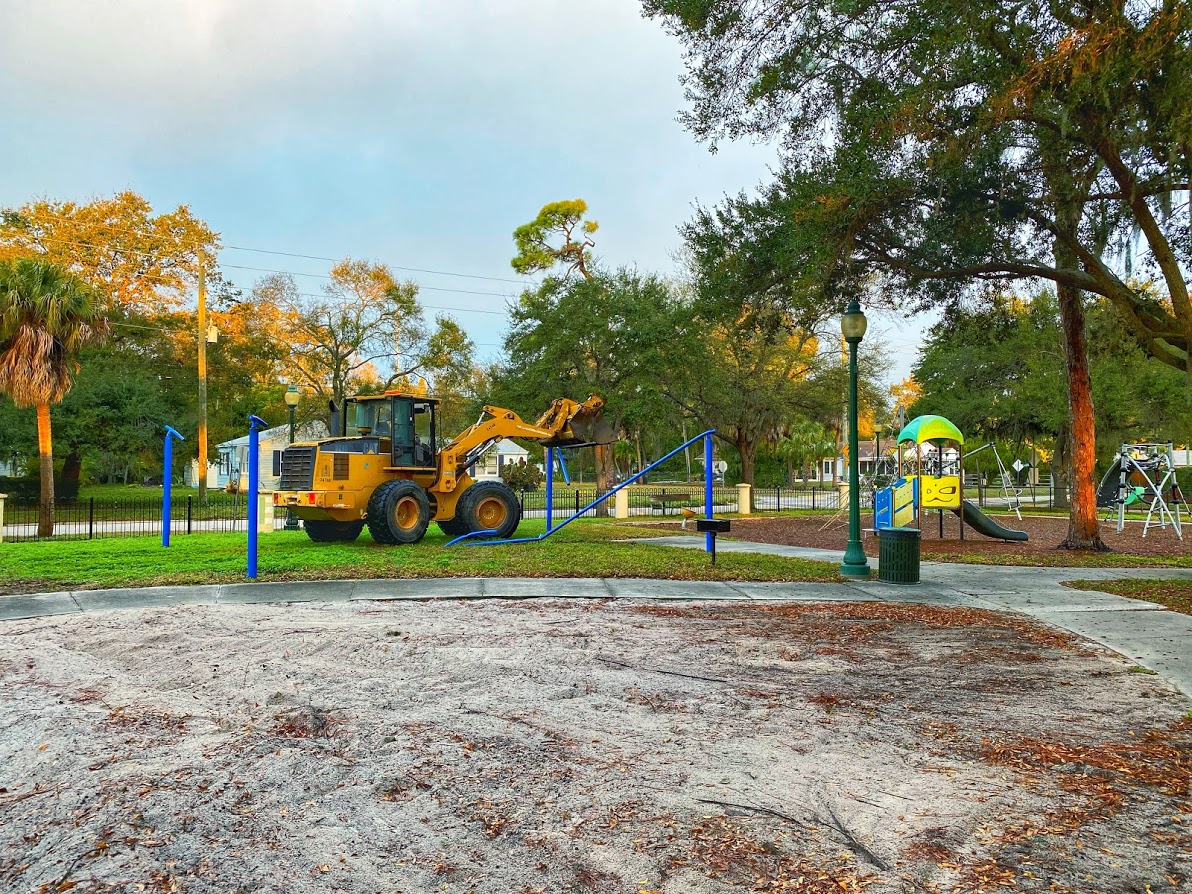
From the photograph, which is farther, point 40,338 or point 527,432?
point 40,338

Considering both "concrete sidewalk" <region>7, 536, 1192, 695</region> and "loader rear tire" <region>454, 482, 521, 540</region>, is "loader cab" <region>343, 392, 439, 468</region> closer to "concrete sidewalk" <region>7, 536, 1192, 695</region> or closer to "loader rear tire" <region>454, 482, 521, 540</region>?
"loader rear tire" <region>454, 482, 521, 540</region>

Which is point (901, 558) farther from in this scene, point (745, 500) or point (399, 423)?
point (745, 500)

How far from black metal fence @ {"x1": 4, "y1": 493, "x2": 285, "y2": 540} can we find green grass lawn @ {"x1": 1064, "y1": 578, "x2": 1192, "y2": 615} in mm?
19626

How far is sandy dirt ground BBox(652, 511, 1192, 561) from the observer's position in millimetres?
17234

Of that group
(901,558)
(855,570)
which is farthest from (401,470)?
(901,558)

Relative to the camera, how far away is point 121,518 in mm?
26703

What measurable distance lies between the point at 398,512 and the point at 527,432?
3.17 m

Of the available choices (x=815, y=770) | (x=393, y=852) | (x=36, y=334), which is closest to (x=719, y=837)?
(x=815, y=770)

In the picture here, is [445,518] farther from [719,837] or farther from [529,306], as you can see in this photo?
[529,306]

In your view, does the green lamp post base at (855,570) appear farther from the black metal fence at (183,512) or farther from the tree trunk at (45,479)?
the tree trunk at (45,479)

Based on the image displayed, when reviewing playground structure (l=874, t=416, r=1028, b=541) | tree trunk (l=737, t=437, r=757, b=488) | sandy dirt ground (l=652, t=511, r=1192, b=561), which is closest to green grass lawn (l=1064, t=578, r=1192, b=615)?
sandy dirt ground (l=652, t=511, r=1192, b=561)

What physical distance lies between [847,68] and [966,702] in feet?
35.8

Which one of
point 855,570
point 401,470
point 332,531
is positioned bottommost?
point 855,570

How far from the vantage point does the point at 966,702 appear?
5.74 meters
